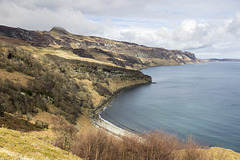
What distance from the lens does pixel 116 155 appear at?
17.8 m

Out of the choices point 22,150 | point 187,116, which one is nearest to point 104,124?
point 187,116

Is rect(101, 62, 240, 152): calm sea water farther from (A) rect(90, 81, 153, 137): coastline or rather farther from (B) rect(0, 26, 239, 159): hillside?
(B) rect(0, 26, 239, 159): hillside

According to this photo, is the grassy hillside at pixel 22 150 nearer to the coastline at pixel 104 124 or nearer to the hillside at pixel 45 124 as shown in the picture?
the hillside at pixel 45 124

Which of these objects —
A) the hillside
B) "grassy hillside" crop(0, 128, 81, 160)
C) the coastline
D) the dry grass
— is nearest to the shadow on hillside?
the hillside

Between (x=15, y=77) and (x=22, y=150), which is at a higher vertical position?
(x=15, y=77)

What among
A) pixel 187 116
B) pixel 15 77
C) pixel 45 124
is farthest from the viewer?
pixel 187 116

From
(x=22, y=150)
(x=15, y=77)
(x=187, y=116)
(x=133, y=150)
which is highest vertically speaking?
(x=15, y=77)

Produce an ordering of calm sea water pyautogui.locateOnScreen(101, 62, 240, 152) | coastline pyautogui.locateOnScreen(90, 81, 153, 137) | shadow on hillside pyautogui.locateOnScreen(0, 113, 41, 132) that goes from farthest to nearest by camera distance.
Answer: calm sea water pyautogui.locateOnScreen(101, 62, 240, 152) → coastline pyautogui.locateOnScreen(90, 81, 153, 137) → shadow on hillside pyautogui.locateOnScreen(0, 113, 41, 132)

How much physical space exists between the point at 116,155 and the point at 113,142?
71.2 inches

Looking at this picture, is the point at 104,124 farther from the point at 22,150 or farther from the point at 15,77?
the point at 22,150

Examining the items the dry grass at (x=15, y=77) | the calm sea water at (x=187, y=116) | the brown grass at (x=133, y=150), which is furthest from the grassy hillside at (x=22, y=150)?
the calm sea water at (x=187, y=116)

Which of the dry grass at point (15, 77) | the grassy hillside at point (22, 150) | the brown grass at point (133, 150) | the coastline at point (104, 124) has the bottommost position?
the coastline at point (104, 124)

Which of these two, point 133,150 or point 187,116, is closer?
point 133,150

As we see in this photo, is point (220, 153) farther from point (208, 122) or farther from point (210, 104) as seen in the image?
point (210, 104)
